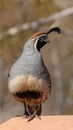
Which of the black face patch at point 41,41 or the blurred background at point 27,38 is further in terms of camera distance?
the blurred background at point 27,38

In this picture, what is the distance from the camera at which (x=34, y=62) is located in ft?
14.6

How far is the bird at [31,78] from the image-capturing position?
170 inches

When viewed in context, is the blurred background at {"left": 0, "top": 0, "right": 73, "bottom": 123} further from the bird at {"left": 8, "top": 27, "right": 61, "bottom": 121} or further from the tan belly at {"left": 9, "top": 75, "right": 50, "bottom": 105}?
the tan belly at {"left": 9, "top": 75, "right": 50, "bottom": 105}

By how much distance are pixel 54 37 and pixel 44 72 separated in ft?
23.9

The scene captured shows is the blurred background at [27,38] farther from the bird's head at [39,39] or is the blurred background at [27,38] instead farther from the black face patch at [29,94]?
the black face patch at [29,94]

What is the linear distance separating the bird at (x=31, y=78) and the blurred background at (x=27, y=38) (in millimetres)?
4208

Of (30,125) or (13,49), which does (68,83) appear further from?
(30,125)

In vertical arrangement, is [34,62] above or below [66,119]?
above

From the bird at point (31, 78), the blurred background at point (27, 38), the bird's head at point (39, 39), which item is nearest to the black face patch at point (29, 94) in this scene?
the bird at point (31, 78)

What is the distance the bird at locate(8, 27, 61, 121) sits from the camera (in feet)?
14.1

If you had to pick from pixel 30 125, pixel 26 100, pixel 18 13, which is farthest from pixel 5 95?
pixel 30 125

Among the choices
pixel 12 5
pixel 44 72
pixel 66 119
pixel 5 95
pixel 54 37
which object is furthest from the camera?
pixel 54 37

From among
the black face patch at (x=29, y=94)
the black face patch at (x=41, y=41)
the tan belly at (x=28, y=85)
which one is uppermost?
the black face patch at (x=41, y=41)

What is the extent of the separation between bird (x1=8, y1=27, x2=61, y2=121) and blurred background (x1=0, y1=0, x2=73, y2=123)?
13.8ft
